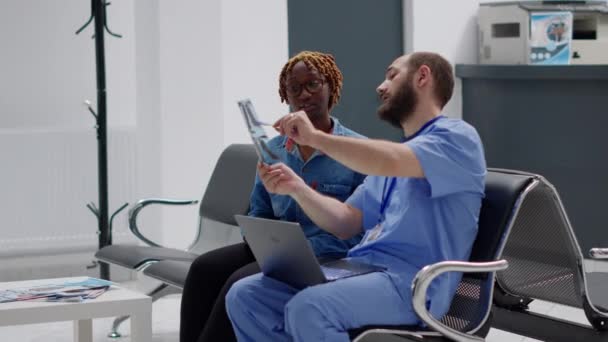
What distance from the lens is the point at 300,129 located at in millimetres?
2830

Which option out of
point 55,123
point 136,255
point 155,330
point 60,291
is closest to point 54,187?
point 55,123

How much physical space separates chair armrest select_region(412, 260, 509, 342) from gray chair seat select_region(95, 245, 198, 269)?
1617 millimetres

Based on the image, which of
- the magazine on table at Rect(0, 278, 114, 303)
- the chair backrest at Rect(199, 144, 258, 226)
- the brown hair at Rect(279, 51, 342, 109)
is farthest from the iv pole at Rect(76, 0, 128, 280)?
the brown hair at Rect(279, 51, 342, 109)

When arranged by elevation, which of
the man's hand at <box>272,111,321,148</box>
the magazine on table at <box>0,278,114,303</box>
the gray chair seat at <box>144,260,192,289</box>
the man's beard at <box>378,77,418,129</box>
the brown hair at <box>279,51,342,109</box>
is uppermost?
the brown hair at <box>279,51,342,109</box>

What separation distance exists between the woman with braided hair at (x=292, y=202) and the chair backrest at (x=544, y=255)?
0.47 metres

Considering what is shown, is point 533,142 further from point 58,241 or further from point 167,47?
point 58,241

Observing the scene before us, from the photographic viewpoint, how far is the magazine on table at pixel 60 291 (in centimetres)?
342

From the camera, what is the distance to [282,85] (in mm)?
3531

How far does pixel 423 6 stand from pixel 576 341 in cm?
331

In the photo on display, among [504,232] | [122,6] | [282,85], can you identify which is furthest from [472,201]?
[122,6]

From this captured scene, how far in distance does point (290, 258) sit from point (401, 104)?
20.6 inches

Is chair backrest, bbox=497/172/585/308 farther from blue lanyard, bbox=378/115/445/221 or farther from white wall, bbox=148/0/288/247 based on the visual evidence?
white wall, bbox=148/0/288/247

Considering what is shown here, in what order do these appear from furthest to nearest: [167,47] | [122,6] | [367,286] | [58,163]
→ [122,6]
[58,163]
[167,47]
[367,286]

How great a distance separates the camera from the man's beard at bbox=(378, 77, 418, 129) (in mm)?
2982
